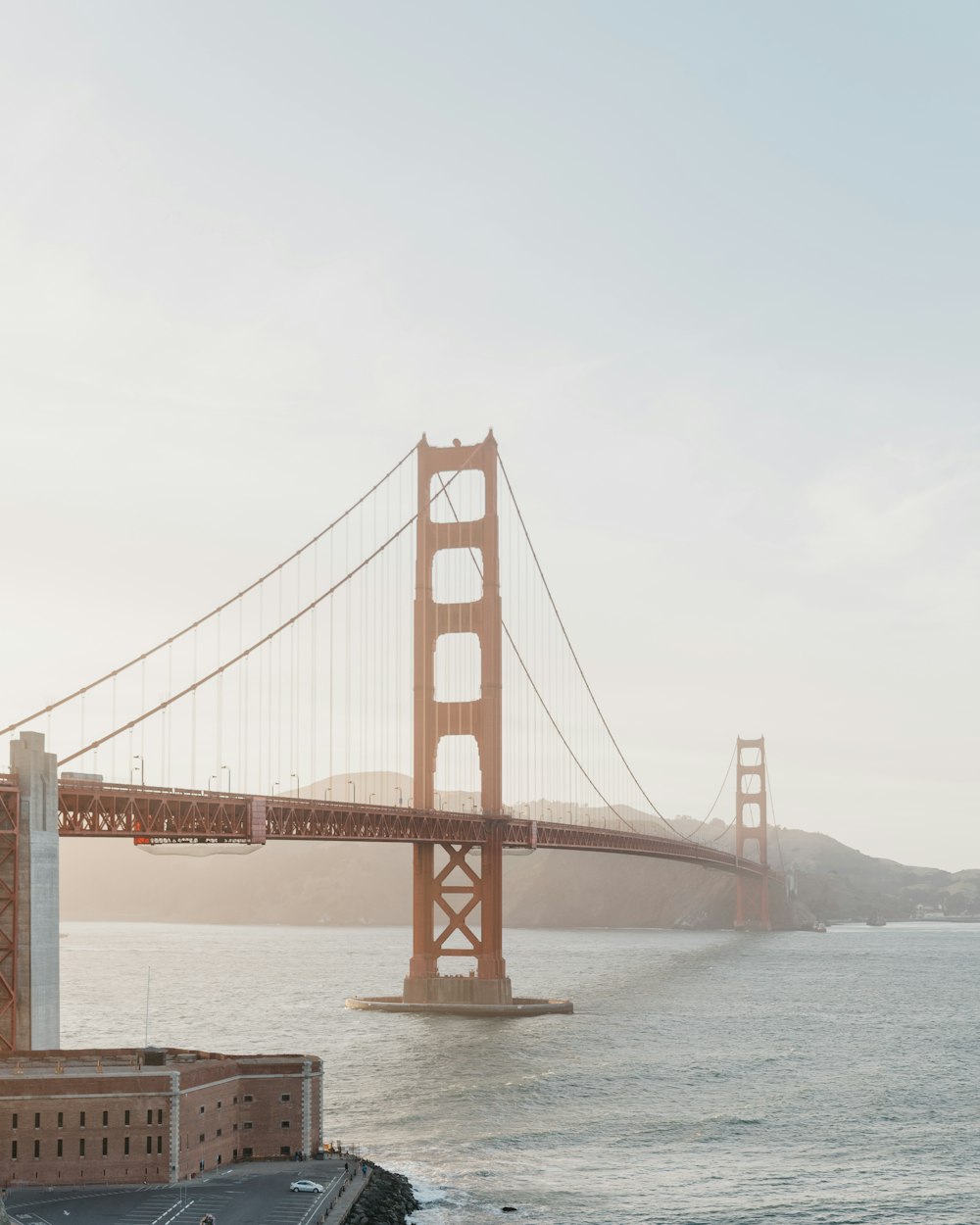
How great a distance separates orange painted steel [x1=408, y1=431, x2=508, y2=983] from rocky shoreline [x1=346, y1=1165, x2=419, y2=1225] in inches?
1520

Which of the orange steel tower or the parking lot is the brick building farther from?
the orange steel tower

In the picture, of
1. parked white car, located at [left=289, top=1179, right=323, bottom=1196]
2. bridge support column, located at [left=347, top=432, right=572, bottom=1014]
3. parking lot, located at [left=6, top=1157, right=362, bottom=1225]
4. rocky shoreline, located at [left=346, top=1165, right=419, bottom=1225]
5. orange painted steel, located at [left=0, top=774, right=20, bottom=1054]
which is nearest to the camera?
parking lot, located at [left=6, top=1157, right=362, bottom=1225]

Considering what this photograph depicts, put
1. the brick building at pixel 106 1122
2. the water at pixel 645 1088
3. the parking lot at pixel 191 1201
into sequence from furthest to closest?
the water at pixel 645 1088 < the brick building at pixel 106 1122 < the parking lot at pixel 191 1201

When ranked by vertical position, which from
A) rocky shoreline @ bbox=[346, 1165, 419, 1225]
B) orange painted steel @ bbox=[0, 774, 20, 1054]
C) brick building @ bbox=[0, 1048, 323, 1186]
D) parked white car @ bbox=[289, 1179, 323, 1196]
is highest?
orange painted steel @ bbox=[0, 774, 20, 1054]

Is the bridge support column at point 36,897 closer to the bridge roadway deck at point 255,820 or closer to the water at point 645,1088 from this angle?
the bridge roadway deck at point 255,820

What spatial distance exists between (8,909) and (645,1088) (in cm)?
2669

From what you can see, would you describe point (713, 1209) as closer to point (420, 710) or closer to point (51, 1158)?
point (51, 1158)

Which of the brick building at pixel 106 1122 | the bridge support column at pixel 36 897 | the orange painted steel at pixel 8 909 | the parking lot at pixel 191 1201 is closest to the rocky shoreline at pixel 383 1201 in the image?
the parking lot at pixel 191 1201

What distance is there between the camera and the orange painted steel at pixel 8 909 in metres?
45.9

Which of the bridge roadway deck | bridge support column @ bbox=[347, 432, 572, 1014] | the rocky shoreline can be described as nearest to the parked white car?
the rocky shoreline

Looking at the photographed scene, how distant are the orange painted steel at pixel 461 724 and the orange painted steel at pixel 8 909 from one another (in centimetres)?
Answer: 3696

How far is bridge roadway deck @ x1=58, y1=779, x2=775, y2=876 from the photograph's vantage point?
53.9m

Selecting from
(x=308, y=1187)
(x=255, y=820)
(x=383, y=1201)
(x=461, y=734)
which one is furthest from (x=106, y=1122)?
(x=461, y=734)

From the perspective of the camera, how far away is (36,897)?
4691cm
